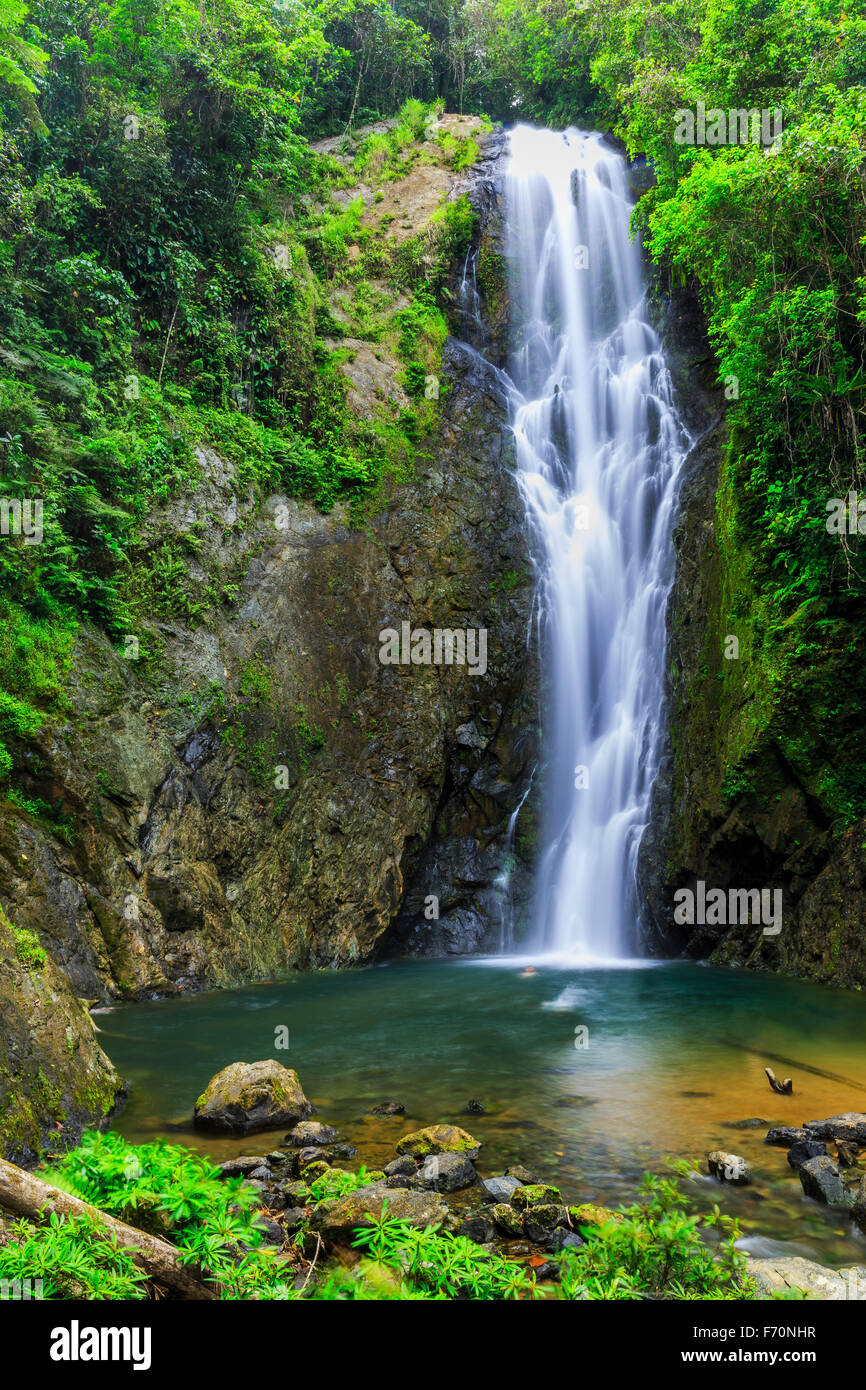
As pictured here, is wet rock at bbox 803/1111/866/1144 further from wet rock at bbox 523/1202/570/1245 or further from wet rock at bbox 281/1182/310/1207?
wet rock at bbox 281/1182/310/1207


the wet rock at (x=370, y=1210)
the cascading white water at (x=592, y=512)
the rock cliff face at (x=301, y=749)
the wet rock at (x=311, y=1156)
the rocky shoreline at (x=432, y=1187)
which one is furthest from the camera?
the cascading white water at (x=592, y=512)

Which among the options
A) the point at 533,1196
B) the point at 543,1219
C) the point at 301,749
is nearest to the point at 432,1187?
the point at 533,1196

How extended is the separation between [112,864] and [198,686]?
133 inches

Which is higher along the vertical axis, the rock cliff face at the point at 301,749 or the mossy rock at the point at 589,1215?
the rock cliff face at the point at 301,749

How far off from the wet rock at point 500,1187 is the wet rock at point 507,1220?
31 cm

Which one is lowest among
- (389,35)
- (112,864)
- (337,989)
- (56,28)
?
(337,989)

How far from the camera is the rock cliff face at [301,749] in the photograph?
416 inches

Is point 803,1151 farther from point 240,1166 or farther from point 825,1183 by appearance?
point 240,1166

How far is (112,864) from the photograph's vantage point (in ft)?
34.9

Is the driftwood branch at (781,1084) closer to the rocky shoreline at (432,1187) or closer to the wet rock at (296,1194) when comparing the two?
the rocky shoreline at (432,1187)

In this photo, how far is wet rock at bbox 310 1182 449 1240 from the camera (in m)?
3.80

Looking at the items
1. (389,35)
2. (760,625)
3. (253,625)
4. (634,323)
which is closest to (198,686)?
(253,625)

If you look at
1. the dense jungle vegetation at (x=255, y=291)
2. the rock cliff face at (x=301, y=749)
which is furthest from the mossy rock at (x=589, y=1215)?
the dense jungle vegetation at (x=255, y=291)
